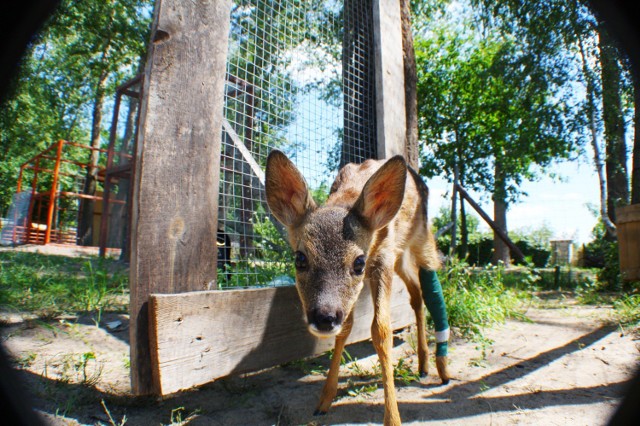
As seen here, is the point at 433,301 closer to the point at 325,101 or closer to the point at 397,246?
the point at 397,246

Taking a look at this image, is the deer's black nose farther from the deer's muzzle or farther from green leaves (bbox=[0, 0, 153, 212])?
green leaves (bbox=[0, 0, 153, 212])

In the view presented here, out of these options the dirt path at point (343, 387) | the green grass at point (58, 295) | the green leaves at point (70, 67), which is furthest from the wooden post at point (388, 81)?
the green leaves at point (70, 67)

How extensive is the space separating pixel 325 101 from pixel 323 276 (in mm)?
2451

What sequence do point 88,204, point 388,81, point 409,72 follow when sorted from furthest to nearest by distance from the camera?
1. point 88,204
2. point 409,72
3. point 388,81

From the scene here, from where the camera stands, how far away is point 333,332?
2225 millimetres

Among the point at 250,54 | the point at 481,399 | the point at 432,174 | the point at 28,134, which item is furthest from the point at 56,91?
the point at 481,399

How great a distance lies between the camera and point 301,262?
2.66 meters

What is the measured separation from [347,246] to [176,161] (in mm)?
1292

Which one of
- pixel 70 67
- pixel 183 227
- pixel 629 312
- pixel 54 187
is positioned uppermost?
pixel 70 67

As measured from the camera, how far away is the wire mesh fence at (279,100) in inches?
137

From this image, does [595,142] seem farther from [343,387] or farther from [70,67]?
[70,67]

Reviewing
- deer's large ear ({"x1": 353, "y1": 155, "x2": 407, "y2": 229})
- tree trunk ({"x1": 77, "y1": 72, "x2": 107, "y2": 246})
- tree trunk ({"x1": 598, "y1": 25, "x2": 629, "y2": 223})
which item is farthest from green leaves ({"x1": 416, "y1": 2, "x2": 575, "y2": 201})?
tree trunk ({"x1": 77, "y1": 72, "x2": 107, "y2": 246})

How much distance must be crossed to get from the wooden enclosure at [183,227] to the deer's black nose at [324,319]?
0.76 metres

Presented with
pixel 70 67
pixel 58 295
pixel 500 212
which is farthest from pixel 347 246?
pixel 70 67
